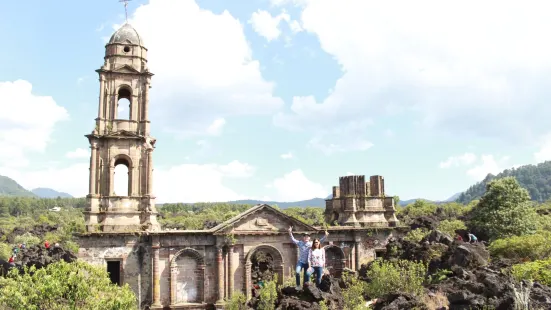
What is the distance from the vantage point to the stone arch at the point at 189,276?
29.8 m

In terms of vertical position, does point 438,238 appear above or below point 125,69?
below

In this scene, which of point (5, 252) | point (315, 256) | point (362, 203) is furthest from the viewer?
point (5, 252)

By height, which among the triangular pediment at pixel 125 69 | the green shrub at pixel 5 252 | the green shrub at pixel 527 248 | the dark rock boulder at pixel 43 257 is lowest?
the green shrub at pixel 5 252

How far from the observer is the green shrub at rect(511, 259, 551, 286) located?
22.1m

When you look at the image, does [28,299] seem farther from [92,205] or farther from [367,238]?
[367,238]

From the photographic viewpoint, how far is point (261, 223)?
103ft

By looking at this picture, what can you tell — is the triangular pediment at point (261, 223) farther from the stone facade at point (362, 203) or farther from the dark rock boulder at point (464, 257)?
the dark rock boulder at point (464, 257)

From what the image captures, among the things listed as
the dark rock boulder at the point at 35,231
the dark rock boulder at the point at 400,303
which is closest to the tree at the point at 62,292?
the dark rock boulder at the point at 400,303

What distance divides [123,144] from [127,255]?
6.73m

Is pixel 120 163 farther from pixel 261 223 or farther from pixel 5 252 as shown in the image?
pixel 5 252

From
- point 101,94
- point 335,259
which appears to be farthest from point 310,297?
point 101,94

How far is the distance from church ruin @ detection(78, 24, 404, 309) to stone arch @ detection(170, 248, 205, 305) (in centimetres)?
6

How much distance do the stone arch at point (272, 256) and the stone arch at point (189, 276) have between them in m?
2.73

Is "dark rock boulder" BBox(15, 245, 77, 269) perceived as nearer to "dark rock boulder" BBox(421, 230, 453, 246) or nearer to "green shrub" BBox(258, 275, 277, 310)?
"green shrub" BBox(258, 275, 277, 310)
